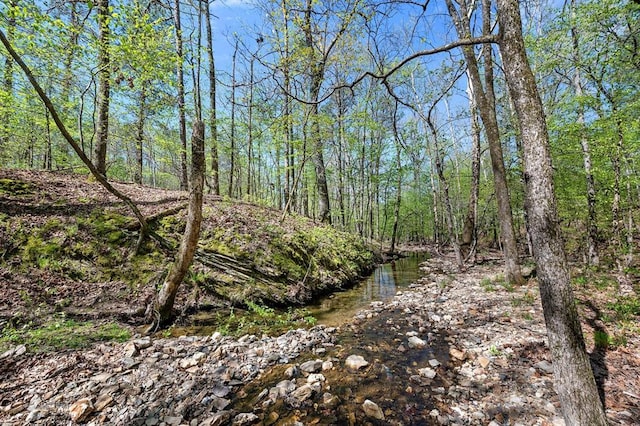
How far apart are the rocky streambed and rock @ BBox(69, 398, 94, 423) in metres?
0.01

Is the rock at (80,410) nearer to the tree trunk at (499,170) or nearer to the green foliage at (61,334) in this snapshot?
the green foliage at (61,334)

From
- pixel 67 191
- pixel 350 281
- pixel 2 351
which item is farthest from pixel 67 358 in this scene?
pixel 350 281

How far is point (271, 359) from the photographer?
13.5ft

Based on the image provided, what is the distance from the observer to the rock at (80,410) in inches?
104

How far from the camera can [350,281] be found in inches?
387

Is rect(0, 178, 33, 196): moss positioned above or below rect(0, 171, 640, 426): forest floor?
above

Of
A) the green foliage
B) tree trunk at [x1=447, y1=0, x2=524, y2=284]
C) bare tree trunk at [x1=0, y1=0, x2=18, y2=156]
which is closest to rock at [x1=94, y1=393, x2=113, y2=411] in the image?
the green foliage

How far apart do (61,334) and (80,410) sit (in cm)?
Answer: 201

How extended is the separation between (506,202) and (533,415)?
254 inches

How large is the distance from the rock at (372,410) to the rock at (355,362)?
769mm

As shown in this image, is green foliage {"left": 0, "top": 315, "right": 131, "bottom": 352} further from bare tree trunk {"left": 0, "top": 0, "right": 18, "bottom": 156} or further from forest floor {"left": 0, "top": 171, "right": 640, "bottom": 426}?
bare tree trunk {"left": 0, "top": 0, "right": 18, "bottom": 156}

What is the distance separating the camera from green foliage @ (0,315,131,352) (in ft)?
11.9

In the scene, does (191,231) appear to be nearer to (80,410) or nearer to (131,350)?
(131,350)

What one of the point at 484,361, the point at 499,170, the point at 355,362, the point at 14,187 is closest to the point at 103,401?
the point at 355,362
